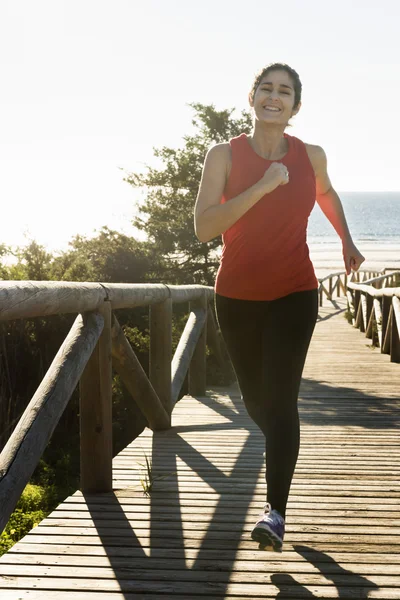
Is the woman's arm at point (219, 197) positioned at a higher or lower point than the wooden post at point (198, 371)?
higher

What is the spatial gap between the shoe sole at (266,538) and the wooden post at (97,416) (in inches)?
43.9

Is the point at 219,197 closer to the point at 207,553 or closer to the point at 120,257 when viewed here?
the point at 207,553

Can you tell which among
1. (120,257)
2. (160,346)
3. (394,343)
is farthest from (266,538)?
(120,257)

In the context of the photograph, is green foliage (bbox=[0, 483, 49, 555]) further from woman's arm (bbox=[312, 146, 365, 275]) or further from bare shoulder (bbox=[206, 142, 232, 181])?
bare shoulder (bbox=[206, 142, 232, 181])

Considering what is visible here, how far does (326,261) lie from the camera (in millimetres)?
Answer: 77875

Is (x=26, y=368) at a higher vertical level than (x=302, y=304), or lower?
lower

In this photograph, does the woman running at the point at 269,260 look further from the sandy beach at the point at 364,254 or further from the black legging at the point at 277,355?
the sandy beach at the point at 364,254

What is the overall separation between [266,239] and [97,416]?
1.25m

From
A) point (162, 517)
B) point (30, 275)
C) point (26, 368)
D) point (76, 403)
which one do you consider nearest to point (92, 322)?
point (162, 517)

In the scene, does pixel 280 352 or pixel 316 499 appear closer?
pixel 280 352

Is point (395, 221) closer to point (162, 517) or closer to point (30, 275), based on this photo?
point (30, 275)

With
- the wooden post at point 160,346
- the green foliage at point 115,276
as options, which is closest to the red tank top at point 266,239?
the green foliage at point 115,276

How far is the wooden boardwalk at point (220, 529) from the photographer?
2828 millimetres

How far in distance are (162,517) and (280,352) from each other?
962 mm
